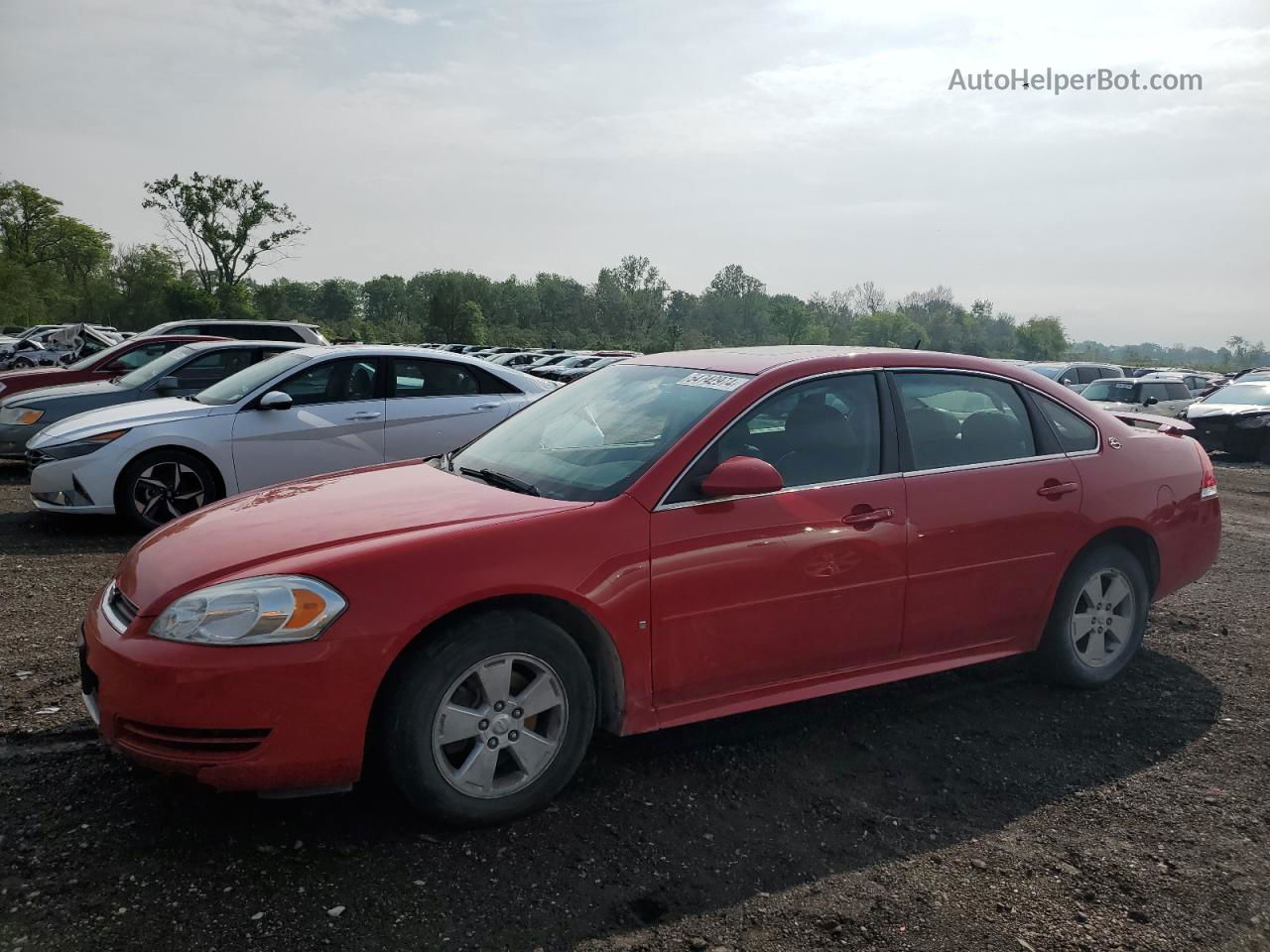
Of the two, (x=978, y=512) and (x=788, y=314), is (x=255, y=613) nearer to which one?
(x=978, y=512)

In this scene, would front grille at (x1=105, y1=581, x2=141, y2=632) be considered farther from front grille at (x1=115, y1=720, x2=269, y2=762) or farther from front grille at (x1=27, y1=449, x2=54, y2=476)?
front grille at (x1=27, y1=449, x2=54, y2=476)

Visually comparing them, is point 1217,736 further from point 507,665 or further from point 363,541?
point 363,541

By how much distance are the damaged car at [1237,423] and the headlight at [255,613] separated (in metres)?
16.5

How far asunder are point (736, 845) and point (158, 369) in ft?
30.5

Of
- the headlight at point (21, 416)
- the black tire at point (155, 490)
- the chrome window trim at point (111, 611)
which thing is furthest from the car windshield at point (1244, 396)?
the chrome window trim at point (111, 611)

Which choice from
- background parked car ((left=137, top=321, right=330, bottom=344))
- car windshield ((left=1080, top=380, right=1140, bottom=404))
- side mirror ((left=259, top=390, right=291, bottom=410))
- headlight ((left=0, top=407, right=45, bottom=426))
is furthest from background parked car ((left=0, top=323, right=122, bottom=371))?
car windshield ((left=1080, top=380, right=1140, bottom=404))

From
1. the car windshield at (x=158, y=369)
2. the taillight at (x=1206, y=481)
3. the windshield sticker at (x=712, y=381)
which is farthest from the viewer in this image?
the car windshield at (x=158, y=369)

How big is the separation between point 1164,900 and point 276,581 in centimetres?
286

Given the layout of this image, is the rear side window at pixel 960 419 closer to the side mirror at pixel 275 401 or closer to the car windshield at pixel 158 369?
the side mirror at pixel 275 401

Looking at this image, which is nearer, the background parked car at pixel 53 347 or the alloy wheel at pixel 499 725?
the alloy wheel at pixel 499 725

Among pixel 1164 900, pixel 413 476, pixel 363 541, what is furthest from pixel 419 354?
pixel 1164 900

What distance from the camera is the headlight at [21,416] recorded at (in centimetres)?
1016

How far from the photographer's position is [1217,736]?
4191 mm

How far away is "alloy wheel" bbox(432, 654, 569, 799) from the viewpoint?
10.2 feet
